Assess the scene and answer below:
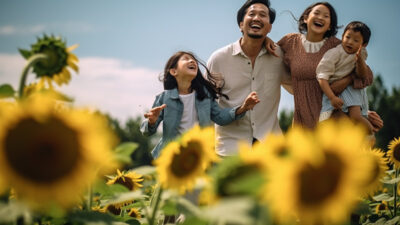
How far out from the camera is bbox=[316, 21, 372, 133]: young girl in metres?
3.87

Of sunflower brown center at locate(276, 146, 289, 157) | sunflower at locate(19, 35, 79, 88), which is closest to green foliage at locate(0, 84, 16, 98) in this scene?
sunflower at locate(19, 35, 79, 88)

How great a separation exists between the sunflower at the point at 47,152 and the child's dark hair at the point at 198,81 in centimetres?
357

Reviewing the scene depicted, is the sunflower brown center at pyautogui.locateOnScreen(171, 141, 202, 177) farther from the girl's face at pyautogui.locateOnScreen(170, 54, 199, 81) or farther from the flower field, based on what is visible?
the girl's face at pyautogui.locateOnScreen(170, 54, 199, 81)

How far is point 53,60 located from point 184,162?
50cm

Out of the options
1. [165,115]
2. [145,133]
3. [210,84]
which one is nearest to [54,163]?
[145,133]

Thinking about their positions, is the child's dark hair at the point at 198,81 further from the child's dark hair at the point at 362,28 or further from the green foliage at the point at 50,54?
the green foliage at the point at 50,54

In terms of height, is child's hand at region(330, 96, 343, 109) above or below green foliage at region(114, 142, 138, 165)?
below

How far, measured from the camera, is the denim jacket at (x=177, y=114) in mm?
4176

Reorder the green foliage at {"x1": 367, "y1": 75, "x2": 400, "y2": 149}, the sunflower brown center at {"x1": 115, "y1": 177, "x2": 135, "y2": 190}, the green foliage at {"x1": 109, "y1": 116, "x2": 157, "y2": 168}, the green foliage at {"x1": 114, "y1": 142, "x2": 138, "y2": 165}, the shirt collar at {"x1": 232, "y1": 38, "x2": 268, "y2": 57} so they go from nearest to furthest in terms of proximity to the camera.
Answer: the green foliage at {"x1": 114, "y1": 142, "x2": 138, "y2": 165}
the sunflower brown center at {"x1": 115, "y1": 177, "x2": 135, "y2": 190}
the shirt collar at {"x1": 232, "y1": 38, "x2": 268, "y2": 57}
the green foliage at {"x1": 367, "y1": 75, "x2": 400, "y2": 149}
the green foliage at {"x1": 109, "y1": 116, "x2": 157, "y2": 168}

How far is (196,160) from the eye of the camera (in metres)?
1.31

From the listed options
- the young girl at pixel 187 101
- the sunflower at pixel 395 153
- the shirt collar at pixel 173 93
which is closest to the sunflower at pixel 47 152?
the sunflower at pixel 395 153

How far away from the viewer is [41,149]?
2.75 ft

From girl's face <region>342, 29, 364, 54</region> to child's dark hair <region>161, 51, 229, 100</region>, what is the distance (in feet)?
4.49

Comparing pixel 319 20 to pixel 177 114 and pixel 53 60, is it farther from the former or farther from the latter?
pixel 53 60
